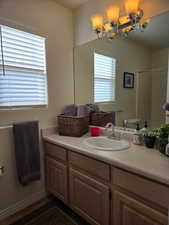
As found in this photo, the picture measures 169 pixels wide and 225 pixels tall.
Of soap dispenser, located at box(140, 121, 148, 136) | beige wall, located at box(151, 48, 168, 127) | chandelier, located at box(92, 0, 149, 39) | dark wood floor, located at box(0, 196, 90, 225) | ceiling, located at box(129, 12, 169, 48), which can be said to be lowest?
dark wood floor, located at box(0, 196, 90, 225)

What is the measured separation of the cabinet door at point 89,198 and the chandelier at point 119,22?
1.60 metres

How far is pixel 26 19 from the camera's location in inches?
64.9

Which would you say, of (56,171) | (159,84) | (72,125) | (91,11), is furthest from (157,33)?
(56,171)

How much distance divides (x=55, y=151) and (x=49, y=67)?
1.07 metres

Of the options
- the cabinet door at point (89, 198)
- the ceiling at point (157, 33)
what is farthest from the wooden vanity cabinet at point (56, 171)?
the ceiling at point (157, 33)

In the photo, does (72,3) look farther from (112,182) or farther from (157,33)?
(112,182)

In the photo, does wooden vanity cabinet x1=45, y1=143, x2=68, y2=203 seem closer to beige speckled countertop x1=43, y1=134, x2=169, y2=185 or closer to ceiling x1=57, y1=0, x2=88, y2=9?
beige speckled countertop x1=43, y1=134, x2=169, y2=185

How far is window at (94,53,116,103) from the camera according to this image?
6.11 feet

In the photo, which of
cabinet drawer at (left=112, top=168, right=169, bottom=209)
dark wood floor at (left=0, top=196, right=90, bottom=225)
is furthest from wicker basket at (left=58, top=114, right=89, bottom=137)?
dark wood floor at (left=0, top=196, right=90, bottom=225)

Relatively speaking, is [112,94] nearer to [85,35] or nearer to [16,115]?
[85,35]

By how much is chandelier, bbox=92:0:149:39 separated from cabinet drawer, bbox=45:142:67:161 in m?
1.44

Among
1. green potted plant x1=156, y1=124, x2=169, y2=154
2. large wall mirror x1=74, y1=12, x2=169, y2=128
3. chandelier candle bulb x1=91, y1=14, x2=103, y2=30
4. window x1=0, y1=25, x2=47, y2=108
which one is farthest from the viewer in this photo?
chandelier candle bulb x1=91, y1=14, x2=103, y2=30

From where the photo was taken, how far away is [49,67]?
1.88 metres

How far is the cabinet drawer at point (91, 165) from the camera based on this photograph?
118 centimetres
